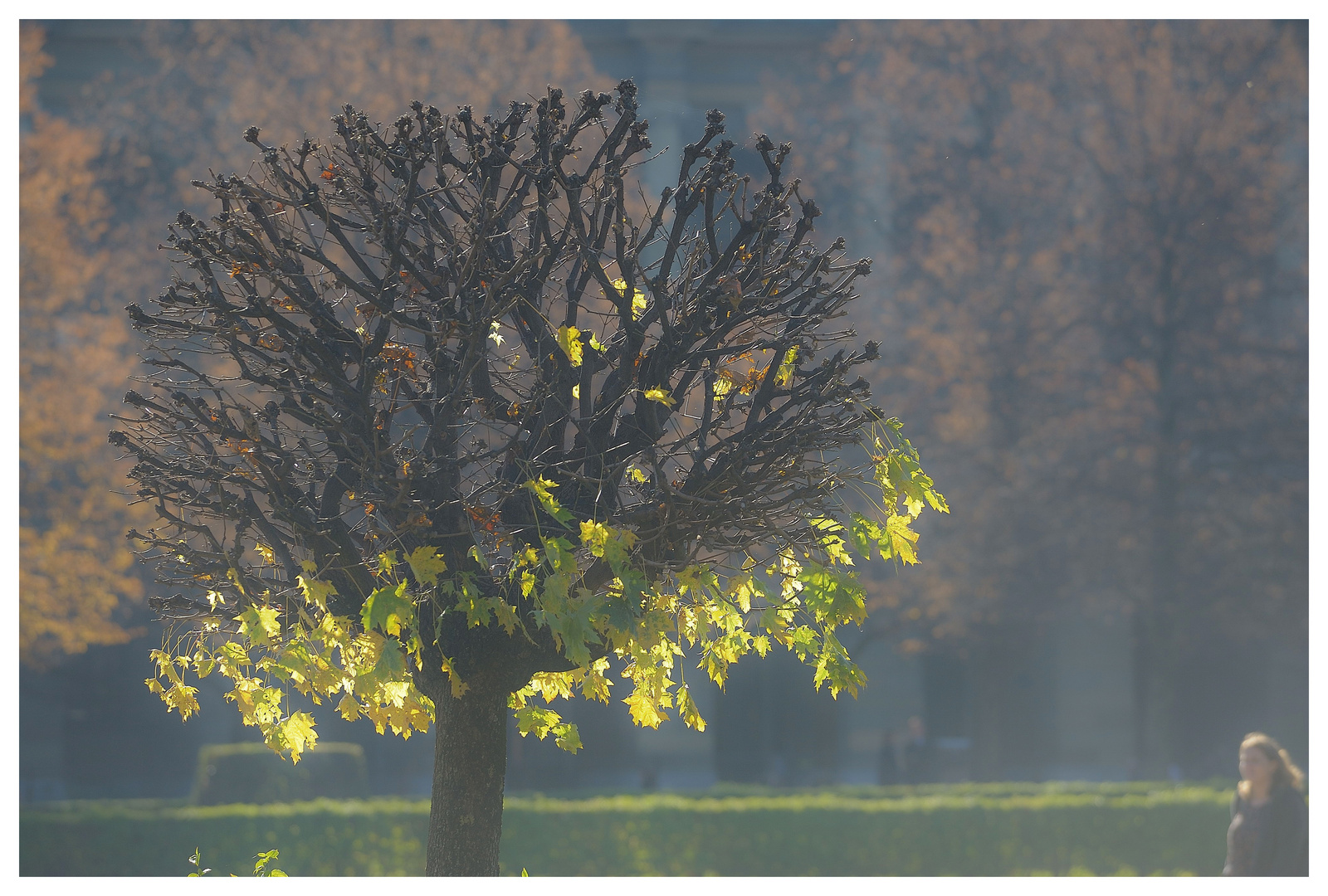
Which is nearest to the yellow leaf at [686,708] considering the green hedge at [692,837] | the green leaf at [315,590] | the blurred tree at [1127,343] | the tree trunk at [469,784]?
the tree trunk at [469,784]

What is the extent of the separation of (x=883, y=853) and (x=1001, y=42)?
13.3 metres

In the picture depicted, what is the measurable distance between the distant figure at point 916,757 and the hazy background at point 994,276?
0.41 m

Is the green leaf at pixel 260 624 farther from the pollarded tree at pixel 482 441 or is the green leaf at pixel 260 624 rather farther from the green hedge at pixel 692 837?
the green hedge at pixel 692 837

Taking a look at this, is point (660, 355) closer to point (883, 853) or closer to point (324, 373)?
point (324, 373)

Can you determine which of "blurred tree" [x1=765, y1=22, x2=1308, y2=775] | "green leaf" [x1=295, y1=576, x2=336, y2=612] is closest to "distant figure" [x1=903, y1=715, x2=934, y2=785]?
"blurred tree" [x1=765, y1=22, x2=1308, y2=775]

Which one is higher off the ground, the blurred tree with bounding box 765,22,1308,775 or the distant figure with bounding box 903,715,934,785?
the blurred tree with bounding box 765,22,1308,775

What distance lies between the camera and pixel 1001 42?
18.5m

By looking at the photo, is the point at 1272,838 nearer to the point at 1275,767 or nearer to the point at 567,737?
the point at 1275,767

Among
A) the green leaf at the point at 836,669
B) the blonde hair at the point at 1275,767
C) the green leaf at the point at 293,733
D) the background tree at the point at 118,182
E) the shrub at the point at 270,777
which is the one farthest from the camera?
the background tree at the point at 118,182

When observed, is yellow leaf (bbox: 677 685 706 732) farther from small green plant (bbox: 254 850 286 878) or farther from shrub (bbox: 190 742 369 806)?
shrub (bbox: 190 742 369 806)

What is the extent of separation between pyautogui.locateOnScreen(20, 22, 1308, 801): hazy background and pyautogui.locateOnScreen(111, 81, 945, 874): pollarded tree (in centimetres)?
1163

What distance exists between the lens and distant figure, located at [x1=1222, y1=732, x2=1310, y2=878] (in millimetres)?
7309

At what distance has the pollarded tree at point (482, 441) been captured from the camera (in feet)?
11.9

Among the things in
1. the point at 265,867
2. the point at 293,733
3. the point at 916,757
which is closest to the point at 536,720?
the point at 293,733
